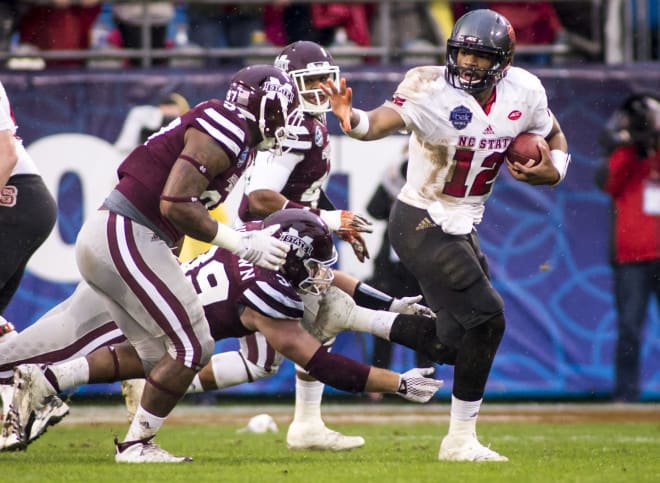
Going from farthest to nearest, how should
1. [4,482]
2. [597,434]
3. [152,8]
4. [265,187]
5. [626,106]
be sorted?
1. [152,8]
2. [626,106]
3. [597,434]
4. [265,187]
5. [4,482]

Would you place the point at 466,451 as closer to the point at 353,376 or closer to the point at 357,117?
the point at 353,376

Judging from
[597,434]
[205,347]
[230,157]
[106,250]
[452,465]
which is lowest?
[597,434]

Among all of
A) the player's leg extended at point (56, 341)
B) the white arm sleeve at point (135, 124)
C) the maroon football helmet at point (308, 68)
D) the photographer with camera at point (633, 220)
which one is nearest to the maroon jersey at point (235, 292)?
the player's leg extended at point (56, 341)

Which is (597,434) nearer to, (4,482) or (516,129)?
(516,129)

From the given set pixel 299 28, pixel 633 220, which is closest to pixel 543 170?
pixel 633 220

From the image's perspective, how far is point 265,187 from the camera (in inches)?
251

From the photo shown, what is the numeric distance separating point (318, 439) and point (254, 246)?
59.9 inches

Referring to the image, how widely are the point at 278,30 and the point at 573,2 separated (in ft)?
6.95

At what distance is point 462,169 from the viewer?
19.2 ft

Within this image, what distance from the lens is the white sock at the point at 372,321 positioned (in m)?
6.00

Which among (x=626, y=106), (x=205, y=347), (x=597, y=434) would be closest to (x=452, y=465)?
(x=205, y=347)

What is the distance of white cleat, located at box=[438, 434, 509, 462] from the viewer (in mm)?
5551

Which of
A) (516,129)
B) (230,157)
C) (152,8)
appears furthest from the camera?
(152,8)

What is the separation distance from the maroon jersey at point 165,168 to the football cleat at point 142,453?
32.3 inches
